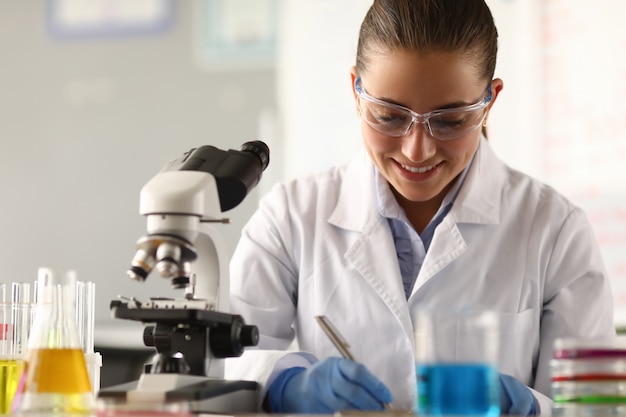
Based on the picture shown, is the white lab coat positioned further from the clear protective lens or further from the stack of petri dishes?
the stack of petri dishes

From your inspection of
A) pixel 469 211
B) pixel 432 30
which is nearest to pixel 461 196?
pixel 469 211

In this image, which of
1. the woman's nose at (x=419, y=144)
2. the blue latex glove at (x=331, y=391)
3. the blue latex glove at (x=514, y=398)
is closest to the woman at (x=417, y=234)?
the woman's nose at (x=419, y=144)

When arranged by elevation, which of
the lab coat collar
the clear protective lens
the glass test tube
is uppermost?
the clear protective lens

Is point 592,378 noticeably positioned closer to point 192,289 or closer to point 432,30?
point 192,289

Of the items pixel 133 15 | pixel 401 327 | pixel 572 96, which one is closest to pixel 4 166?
pixel 133 15

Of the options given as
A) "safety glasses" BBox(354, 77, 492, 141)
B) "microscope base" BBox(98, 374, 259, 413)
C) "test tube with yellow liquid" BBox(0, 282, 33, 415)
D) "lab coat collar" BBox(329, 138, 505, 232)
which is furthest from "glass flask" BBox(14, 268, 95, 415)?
"lab coat collar" BBox(329, 138, 505, 232)

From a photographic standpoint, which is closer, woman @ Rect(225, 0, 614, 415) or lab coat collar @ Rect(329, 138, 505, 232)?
woman @ Rect(225, 0, 614, 415)

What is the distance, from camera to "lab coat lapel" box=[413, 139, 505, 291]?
1.93 metres

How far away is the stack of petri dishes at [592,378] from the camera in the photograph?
3.65 ft

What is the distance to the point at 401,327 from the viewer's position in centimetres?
192

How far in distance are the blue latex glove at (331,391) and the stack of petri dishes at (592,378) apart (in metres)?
0.33

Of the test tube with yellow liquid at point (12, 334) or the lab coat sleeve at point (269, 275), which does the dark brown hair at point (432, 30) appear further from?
the test tube with yellow liquid at point (12, 334)

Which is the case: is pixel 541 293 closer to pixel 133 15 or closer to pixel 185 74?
pixel 185 74

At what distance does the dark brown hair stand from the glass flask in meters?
0.84
